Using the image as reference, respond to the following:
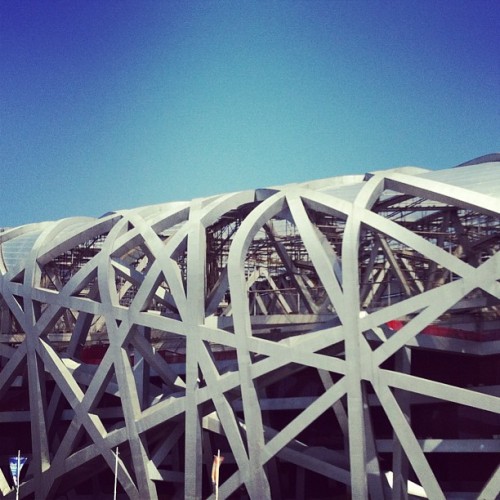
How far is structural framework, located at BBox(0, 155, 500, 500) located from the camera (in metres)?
34.0

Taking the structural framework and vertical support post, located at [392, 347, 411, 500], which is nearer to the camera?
the structural framework

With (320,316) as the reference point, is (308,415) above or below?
below

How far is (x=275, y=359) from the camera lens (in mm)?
35812

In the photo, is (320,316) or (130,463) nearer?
(130,463)

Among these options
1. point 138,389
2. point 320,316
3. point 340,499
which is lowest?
point 340,499

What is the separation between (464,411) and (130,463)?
54.6 feet

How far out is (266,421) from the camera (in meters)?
45.5

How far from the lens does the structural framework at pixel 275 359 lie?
34.0 meters

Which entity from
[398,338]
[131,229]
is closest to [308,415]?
[398,338]

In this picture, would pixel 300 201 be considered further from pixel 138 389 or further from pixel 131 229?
pixel 138 389

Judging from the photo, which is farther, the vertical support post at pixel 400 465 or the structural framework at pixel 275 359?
the vertical support post at pixel 400 465

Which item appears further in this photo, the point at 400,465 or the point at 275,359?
the point at 400,465

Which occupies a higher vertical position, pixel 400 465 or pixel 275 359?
pixel 275 359

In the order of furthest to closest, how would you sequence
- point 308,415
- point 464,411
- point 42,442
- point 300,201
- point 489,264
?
1. point 42,442
2. point 464,411
3. point 300,201
4. point 308,415
5. point 489,264
